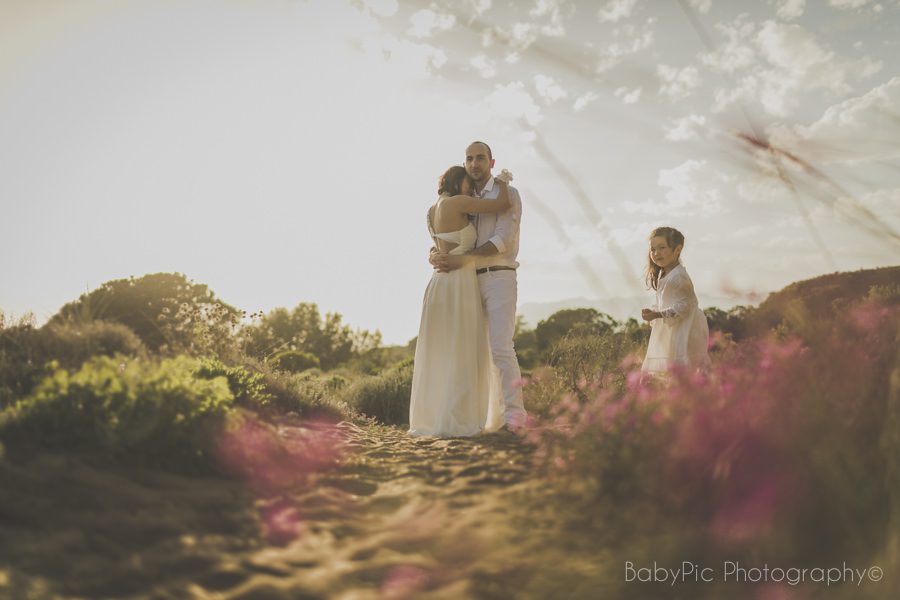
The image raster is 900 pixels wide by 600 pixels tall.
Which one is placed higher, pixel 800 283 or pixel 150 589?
pixel 800 283

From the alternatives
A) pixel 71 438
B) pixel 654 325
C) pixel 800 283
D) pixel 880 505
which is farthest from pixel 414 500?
pixel 800 283

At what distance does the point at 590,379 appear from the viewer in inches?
312

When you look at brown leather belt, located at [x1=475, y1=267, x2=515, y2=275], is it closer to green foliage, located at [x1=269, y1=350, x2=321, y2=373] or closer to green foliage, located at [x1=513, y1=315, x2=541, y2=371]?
green foliage, located at [x1=513, y1=315, x2=541, y2=371]

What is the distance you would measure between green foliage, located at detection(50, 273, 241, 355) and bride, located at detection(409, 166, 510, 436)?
2132mm

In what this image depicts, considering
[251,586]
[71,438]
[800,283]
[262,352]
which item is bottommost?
[251,586]

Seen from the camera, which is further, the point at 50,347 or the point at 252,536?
the point at 50,347

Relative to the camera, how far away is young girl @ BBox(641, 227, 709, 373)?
6250 mm

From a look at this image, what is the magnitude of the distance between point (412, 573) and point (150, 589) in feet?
3.16

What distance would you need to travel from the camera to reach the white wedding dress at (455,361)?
6.19 m

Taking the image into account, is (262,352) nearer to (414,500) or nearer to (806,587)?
(414,500)

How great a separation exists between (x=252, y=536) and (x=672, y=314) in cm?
456

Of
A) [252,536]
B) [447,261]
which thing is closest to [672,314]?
[447,261]

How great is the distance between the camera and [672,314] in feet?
20.3

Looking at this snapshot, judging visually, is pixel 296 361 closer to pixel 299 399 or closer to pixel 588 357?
pixel 588 357
